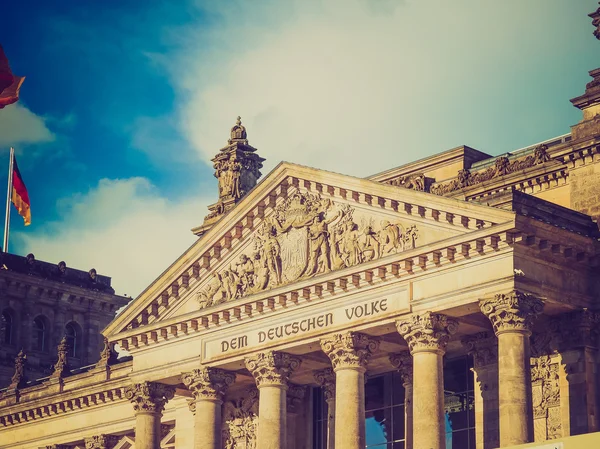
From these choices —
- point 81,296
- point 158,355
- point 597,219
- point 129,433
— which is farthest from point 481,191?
point 81,296

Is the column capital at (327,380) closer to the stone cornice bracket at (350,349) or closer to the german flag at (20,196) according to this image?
the stone cornice bracket at (350,349)

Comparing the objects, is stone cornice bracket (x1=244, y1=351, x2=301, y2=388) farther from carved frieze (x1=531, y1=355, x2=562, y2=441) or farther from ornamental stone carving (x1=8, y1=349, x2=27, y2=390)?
ornamental stone carving (x1=8, y1=349, x2=27, y2=390)

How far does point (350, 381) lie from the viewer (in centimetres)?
5541

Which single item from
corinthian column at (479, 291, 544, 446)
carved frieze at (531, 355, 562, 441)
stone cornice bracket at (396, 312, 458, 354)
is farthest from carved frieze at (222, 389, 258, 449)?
corinthian column at (479, 291, 544, 446)

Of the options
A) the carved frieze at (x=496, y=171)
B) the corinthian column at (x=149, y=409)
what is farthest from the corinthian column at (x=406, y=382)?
the corinthian column at (x=149, y=409)

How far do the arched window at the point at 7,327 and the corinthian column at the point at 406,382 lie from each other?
3883 cm

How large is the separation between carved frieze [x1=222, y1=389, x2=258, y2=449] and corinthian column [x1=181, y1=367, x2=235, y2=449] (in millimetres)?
2995

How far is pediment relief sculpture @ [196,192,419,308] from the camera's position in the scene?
55.1 m

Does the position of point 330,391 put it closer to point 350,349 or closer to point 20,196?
point 350,349

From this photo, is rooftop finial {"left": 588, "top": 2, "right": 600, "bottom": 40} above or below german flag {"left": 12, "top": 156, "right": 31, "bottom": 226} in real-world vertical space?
below

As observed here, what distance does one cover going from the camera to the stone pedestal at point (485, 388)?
54616 millimetres

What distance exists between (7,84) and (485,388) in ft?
78.4

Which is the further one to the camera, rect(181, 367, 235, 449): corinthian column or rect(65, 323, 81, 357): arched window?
rect(65, 323, 81, 357): arched window

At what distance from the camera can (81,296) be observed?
310ft
